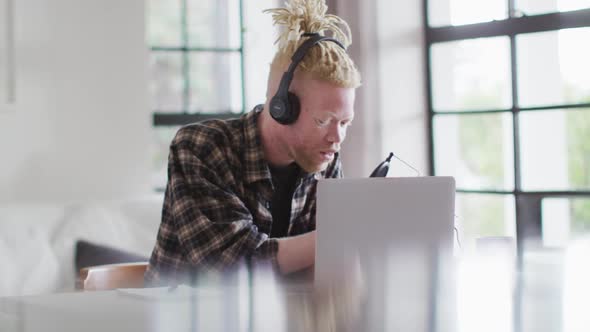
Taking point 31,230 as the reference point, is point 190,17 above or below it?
above

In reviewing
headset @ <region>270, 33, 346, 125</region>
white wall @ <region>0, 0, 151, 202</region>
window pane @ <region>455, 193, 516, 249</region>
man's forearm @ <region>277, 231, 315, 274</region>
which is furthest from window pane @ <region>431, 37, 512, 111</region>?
man's forearm @ <region>277, 231, 315, 274</region>

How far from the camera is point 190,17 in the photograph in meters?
3.78

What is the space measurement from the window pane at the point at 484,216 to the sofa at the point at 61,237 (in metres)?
1.21

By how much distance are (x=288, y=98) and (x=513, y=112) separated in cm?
190

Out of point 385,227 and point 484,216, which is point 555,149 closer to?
point 484,216

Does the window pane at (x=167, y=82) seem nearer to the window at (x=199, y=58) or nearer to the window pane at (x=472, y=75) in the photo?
the window at (x=199, y=58)

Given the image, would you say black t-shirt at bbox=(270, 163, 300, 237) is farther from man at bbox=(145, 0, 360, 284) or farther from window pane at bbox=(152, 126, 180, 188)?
window pane at bbox=(152, 126, 180, 188)

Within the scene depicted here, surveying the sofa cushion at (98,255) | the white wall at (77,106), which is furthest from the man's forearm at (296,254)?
the white wall at (77,106)

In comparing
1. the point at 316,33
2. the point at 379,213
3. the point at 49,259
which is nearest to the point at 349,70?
the point at 316,33

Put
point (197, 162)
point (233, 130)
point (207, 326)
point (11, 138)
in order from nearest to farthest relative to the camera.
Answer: point (207, 326)
point (197, 162)
point (233, 130)
point (11, 138)

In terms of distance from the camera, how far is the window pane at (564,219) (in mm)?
3375

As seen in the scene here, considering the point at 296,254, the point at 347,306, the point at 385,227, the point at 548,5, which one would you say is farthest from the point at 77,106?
the point at 347,306

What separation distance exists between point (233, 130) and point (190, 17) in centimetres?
190

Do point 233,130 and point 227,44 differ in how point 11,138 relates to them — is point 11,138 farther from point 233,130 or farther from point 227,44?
point 233,130
